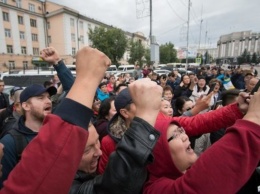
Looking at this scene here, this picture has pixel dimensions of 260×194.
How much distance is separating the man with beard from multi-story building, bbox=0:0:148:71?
35413 mm

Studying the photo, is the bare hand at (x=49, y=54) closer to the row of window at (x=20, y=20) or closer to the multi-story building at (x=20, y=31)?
the multi-story building at (x=20, y=31)

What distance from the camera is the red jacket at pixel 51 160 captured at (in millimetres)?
686

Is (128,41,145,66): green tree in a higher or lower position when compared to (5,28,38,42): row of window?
lower

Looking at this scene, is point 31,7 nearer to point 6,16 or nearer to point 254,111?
point 6,16

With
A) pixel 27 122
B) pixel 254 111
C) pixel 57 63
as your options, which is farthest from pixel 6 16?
pixel 254 111

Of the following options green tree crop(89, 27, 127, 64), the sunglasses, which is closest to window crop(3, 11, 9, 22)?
green tree crop(89, 27, 127, 64)

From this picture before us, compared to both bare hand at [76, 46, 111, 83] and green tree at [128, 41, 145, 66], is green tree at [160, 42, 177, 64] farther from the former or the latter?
bare hand at [76, 46, 111, 83]

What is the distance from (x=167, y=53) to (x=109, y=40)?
2998 cm

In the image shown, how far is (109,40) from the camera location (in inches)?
1282

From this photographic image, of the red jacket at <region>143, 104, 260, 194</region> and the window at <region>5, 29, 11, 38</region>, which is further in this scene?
the window at <region>5, 29, 11, 38</region>

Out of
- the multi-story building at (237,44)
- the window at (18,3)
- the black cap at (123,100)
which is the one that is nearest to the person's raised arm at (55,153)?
the black cap at (123,100)

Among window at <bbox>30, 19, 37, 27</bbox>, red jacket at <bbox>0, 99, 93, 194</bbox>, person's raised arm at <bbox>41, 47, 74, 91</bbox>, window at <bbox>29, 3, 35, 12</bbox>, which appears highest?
window at <bbox>29, 3, 35, 12</bbox>

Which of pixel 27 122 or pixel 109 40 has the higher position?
pixel 109 40

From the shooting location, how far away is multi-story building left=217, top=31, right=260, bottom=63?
349 ft
